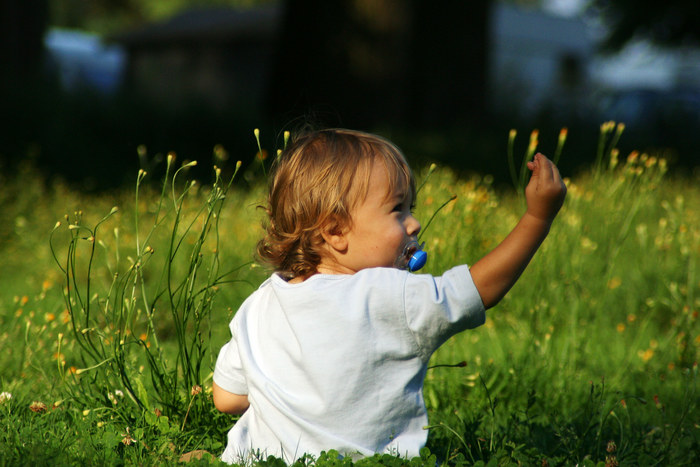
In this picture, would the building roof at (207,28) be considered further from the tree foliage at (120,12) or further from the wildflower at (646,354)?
the wildflower at (646,354)

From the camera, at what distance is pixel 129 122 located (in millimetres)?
9656

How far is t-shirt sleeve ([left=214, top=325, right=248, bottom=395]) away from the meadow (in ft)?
0.62

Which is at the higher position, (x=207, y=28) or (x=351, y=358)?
(x=351, y=358)

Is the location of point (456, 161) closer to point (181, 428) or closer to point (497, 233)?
point (497, 233)

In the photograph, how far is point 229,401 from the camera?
2.53 metres

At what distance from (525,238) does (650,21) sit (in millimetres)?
18691

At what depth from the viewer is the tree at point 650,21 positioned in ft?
60.1

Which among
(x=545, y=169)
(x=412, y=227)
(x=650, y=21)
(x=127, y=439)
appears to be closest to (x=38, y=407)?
(x=127, y=439)

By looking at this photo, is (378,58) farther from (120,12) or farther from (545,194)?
(120,12)

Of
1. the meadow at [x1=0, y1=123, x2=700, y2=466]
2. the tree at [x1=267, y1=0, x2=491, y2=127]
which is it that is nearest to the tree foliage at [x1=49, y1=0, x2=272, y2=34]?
the tree at [x1=267, y1=0, x2=491, y2=127]

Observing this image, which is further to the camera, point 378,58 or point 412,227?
point 378,58

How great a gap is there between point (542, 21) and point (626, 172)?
3091 cm

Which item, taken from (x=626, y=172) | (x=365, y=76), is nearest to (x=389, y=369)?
(x=626, y=172)

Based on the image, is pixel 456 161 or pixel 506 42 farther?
pixel 506 42
